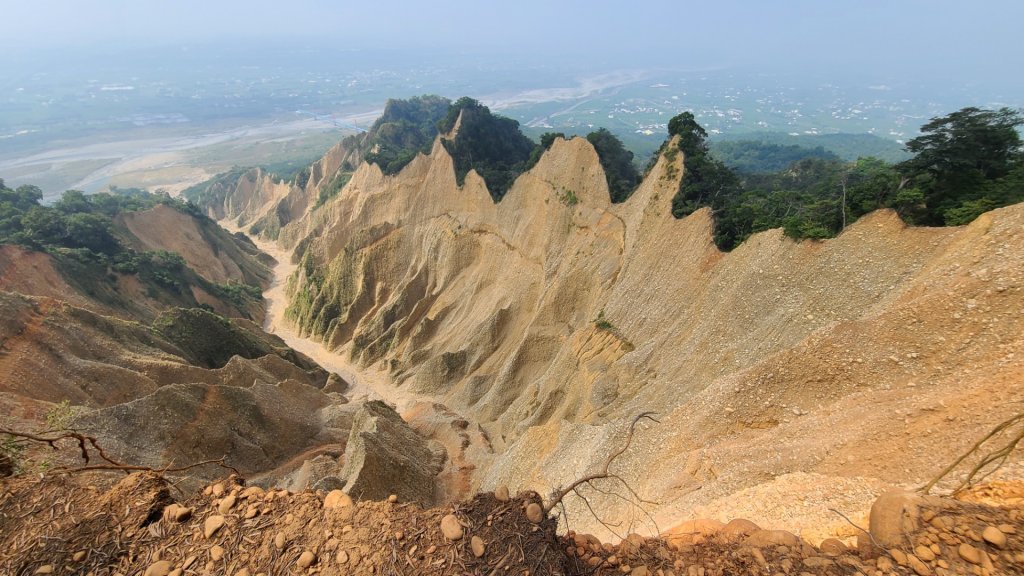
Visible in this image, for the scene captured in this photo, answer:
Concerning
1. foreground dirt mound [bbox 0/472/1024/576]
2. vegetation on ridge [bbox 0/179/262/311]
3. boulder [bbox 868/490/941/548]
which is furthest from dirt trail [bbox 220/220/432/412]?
boulder [bbox 868/490/941/548]

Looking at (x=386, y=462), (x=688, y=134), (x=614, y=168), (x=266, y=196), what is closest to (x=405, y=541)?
(x=386, y=462)

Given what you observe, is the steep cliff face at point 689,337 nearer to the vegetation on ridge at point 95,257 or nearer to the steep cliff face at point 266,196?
the vegetation on ridge at point 95,257

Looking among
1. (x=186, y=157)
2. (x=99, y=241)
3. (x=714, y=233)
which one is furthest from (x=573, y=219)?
(x=186, y=157)

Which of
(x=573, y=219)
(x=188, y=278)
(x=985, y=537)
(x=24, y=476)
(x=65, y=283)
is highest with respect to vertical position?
(x=985, y=537)

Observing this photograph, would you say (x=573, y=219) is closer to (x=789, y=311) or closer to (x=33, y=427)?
(x=789, y=311)

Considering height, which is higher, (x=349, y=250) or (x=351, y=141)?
(x=351, y=141)

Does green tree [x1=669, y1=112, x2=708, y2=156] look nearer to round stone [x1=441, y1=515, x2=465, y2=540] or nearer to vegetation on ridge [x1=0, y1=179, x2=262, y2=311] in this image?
round stone [x1=441, y1=515, x2=465, y2=540]
